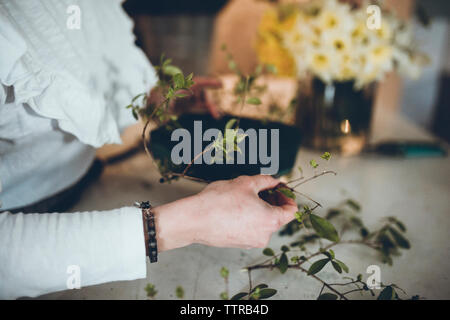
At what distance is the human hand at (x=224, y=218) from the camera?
44 cm

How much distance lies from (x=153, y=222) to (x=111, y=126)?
20 centimetres

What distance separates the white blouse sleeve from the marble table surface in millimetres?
73

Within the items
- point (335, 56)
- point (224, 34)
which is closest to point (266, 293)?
point (335, 56)

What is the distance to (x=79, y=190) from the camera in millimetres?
712

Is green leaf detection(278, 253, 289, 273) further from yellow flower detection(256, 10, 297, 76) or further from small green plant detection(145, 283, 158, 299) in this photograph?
yellow flower detection(256, 10, 297, 76)

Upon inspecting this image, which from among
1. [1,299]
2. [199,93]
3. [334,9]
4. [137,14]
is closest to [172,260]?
[1,299]

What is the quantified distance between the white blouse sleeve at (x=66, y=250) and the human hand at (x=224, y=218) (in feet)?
0.14

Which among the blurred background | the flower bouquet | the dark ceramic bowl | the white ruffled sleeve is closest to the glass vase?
the flower bouquet

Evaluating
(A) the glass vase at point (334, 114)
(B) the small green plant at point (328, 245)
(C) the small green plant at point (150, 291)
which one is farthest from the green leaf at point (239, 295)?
(A) the glass vase at point (334, 114)

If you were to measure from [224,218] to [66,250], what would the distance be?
0.19 meters

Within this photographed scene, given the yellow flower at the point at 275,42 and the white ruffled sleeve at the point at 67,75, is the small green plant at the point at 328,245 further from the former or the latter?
the yellow flower at the point at 275,42

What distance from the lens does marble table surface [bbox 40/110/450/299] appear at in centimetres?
49

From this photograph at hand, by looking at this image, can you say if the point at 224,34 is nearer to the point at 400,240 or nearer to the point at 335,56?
the point at 335,56
